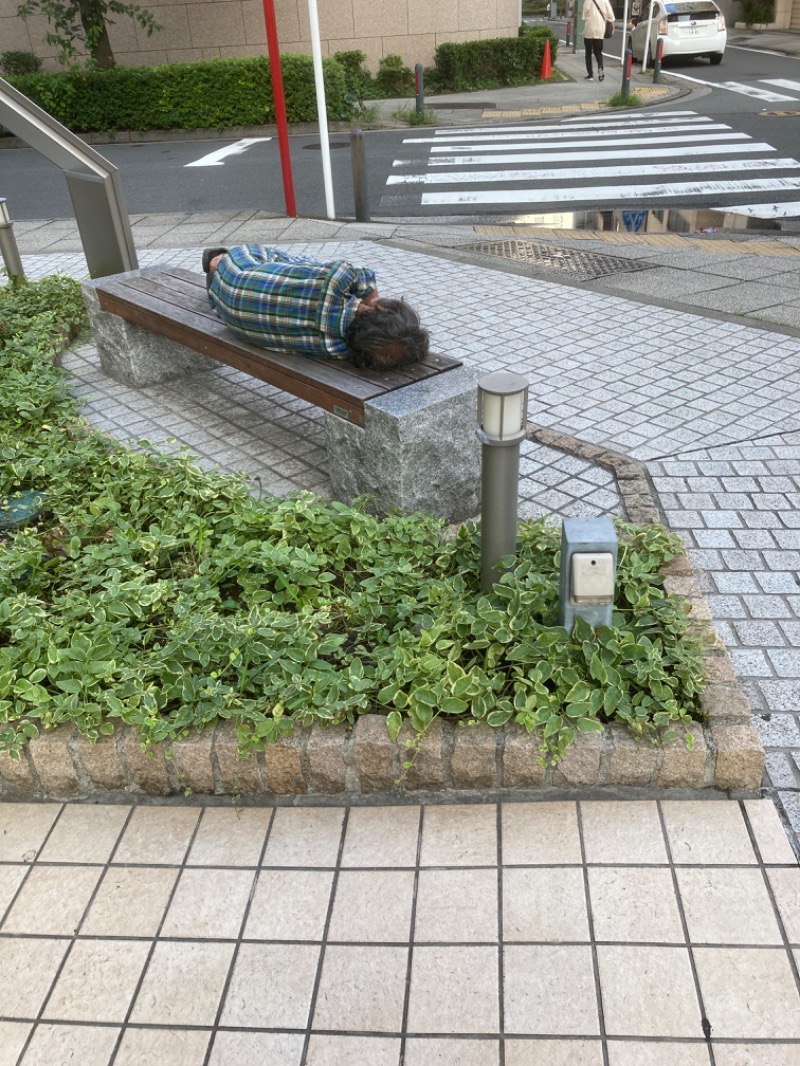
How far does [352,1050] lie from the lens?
6.88 ft

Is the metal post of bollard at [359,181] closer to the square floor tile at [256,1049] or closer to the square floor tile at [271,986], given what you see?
the square floor tile at [271,986]

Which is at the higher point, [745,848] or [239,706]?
[239,706]

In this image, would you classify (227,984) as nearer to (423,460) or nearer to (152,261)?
(423,460)

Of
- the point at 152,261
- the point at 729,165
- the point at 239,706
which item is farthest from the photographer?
the point at 729,165

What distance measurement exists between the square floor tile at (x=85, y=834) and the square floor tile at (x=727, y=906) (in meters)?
1.70

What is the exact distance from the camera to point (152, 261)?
29.0ft

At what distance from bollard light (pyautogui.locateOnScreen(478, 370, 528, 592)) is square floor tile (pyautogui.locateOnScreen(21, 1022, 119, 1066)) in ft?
5.96

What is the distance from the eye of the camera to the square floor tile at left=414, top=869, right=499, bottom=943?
7.67 ft

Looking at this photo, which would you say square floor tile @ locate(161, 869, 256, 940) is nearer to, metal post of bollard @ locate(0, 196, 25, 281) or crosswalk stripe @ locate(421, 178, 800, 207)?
metal post of bollard @ locate(0, 196, 25, 281)

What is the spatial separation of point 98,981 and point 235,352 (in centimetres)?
302

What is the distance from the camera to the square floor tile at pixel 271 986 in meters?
2.17

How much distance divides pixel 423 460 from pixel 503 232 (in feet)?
20.7

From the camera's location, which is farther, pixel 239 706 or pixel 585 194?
pixel 585 194

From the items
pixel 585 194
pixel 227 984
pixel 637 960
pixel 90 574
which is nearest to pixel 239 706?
pixel 227 984
